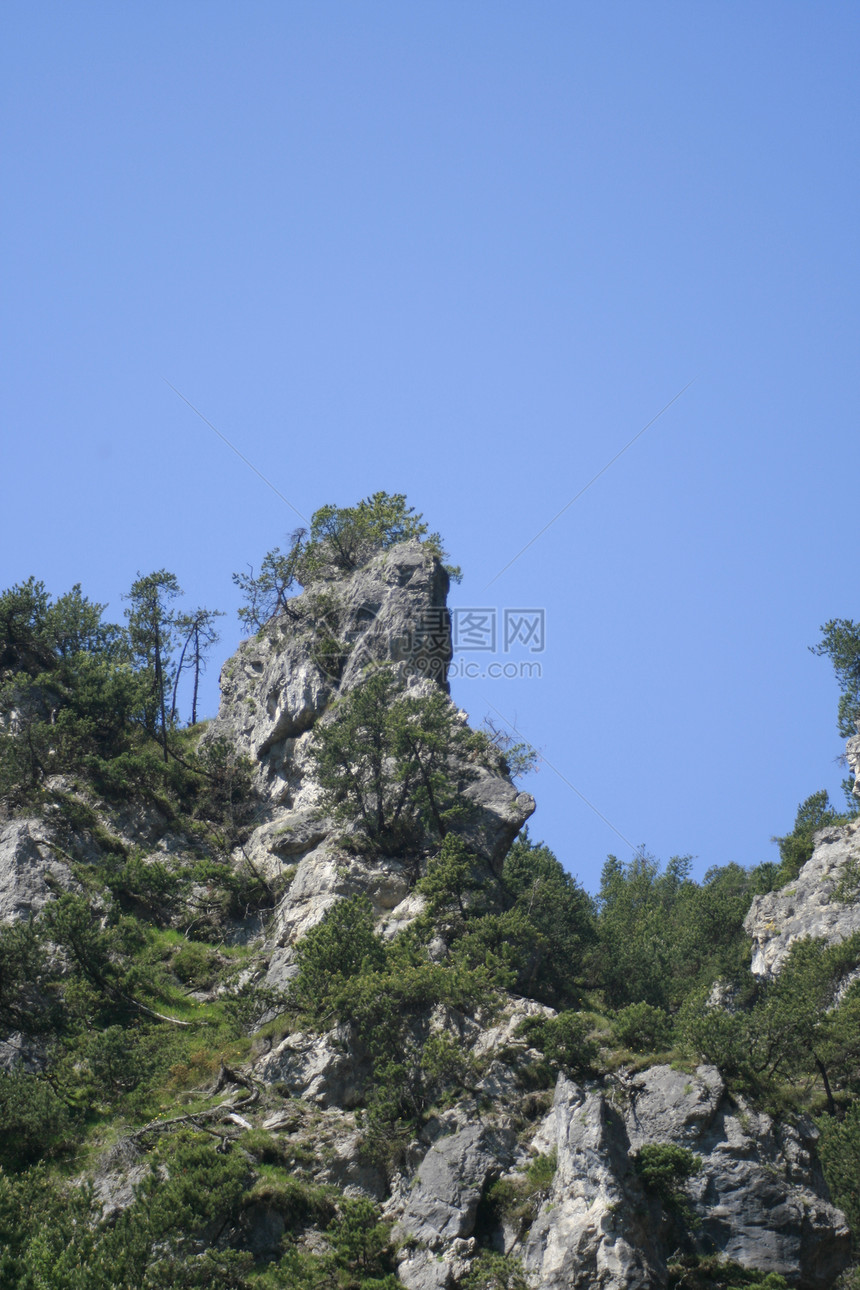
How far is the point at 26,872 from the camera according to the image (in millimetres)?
43188

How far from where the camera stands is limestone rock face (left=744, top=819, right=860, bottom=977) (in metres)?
50.2

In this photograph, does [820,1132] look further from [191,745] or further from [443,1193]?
[191,745]

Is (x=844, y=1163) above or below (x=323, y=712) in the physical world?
below

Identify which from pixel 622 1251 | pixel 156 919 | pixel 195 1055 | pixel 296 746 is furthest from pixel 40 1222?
pixel 296 746

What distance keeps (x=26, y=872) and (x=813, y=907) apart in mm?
37801

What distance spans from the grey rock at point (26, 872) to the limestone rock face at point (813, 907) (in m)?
33.7

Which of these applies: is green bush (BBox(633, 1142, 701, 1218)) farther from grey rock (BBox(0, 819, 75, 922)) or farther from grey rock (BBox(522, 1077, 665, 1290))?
grey rock (BBox(0, 819, 75, 922))

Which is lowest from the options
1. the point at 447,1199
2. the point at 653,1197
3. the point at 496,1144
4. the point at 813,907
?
the point at 447,1199

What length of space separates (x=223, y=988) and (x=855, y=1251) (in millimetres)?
24881

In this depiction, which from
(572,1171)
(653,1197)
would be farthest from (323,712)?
(653,1197)

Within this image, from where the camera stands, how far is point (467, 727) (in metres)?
49.1

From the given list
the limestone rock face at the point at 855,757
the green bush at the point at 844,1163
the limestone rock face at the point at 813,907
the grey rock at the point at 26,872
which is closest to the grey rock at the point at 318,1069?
the grey rock at the point at 26,872

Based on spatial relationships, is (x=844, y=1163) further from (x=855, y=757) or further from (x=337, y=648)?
(x=337, y=648)

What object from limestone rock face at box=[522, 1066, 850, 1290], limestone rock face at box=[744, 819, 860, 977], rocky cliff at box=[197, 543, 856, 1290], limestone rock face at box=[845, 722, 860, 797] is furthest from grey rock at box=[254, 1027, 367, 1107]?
limestone rock face at box=[845, 722, 860, 797]
